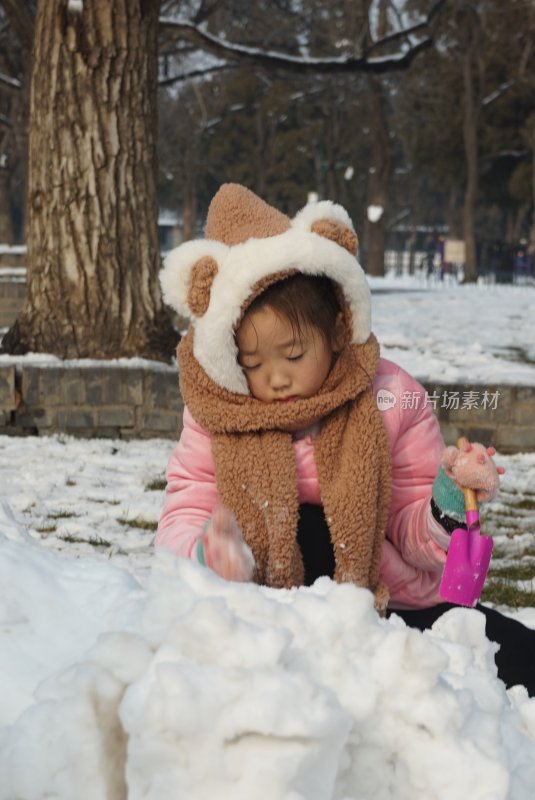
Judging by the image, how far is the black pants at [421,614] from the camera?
2.50m

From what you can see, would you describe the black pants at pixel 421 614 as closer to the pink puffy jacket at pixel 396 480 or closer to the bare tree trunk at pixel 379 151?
the pink puffy jacket at pixel 396 480

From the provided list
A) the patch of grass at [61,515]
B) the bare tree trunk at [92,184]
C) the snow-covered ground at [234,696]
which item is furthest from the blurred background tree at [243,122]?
the snow-covered ground at [234,696]

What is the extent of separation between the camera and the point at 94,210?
666 cm

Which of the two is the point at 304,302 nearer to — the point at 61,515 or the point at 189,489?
the point at 189,489

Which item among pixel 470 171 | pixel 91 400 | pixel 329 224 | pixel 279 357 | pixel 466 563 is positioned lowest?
pixel 91 400

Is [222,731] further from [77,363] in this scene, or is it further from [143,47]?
[143,47]

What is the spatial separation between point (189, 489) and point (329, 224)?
2.35 ft

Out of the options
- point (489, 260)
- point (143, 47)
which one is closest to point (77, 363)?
point (143, 47)

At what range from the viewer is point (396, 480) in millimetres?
2586

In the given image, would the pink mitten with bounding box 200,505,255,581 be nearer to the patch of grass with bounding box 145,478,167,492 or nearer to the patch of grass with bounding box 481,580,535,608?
the patch of grass with bounding box 481,580,535,608

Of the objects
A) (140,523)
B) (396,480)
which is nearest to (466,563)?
(396,480)

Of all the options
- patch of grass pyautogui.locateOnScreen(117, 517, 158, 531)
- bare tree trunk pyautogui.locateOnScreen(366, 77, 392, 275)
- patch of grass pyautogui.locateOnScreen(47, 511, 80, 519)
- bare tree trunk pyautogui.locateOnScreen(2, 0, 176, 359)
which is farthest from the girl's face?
bare tree trunk pyautogui.locateOnScreen(366, 77, 392, 275)

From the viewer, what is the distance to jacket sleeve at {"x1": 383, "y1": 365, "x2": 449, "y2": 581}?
2.55m

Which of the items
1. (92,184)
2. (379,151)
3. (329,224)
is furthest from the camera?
(379,151)
